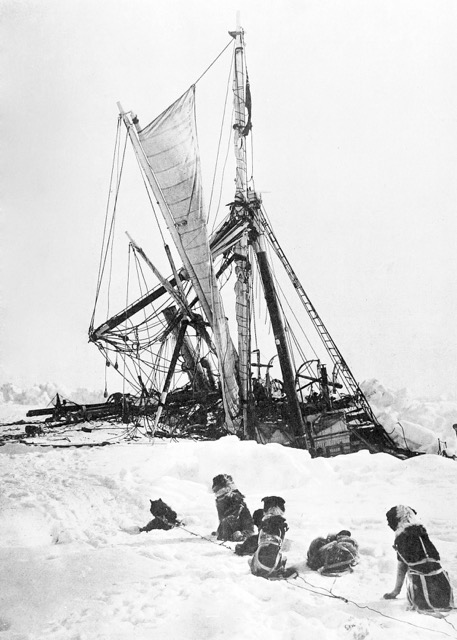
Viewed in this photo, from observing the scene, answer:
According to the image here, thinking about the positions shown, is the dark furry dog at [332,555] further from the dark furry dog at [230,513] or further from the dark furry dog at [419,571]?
the dark furry dog at [230,513]

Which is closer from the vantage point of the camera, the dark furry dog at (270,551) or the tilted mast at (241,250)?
the dark furry dog at (270,551)

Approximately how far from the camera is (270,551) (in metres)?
3.85

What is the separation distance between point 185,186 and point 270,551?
1118 centimetres

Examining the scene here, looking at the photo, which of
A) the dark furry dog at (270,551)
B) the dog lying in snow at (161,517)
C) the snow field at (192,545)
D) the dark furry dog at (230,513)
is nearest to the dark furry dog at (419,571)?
the snow field at (192,545)

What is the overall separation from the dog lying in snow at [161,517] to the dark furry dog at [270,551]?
1.20 metres

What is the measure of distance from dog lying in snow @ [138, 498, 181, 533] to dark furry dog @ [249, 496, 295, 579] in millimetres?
1198

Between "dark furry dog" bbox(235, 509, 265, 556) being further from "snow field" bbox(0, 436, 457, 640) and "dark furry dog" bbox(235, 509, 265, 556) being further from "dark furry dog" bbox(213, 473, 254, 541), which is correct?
"dark furry dog" bbox(213, 473, 254, 541)

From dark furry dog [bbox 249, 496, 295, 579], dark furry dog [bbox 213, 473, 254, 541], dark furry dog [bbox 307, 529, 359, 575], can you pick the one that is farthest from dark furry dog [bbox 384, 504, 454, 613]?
dark furry dog [bbox 213, 473, 254, 541]

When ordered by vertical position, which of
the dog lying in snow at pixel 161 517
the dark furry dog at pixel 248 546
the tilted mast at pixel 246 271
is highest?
the tilted mast at pixel 246 271

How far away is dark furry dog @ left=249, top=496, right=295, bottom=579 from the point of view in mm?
3773

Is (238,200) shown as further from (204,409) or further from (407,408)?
(407,408)

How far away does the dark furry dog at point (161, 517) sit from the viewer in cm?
489

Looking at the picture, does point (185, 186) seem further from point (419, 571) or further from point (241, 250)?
point (419, 571)

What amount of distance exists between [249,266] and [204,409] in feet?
13.2
